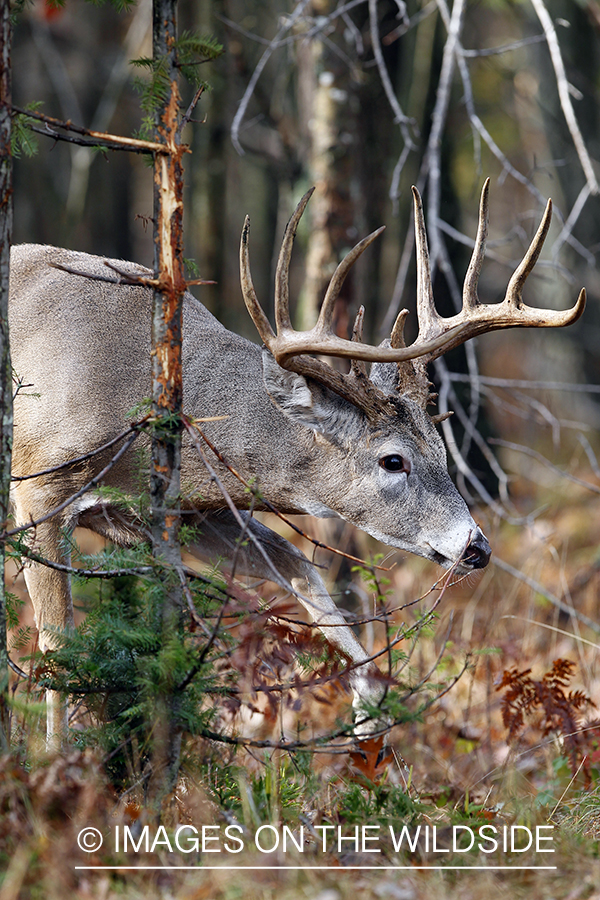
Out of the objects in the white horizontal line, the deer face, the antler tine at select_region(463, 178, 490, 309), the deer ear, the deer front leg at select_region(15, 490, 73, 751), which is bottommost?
the white horizontal line

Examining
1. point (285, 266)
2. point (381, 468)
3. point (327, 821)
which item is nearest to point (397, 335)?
point (381, 468)

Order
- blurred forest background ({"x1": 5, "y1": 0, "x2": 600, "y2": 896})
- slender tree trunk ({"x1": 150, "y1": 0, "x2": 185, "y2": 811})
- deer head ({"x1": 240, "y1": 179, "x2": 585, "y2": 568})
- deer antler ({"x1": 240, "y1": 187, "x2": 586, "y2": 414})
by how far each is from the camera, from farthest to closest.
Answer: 1. blurred forest background ({"x1": 5, "y1": 0, "x2": 600, "y2": 896})
2. deer head ({"x1": 240, "y1": 179, "x2": 585, "y2": 568})
3. deer antler ({"x1": 240, "y1": 187, "x2": 586, "y2": 414})
4. slender tree trunk ({"x1": 150, "y1": 0, "x2": 185, "y2": 811})

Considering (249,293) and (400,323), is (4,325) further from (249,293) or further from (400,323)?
(400,323)

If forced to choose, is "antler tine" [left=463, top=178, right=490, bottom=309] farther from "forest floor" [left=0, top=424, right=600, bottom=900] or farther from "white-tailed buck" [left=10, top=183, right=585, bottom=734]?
"forest floor" [left=0, top=424, right=600, bottom=900]

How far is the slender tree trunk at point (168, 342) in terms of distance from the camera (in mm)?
3326

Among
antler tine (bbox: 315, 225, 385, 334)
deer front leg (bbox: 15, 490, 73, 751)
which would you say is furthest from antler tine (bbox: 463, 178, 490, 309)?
deer front leg (bbox: 15, 490, 73, 751)

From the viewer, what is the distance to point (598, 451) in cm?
1268

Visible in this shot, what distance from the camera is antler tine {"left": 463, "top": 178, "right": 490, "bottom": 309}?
4.13 meters

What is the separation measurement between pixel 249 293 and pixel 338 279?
404mm

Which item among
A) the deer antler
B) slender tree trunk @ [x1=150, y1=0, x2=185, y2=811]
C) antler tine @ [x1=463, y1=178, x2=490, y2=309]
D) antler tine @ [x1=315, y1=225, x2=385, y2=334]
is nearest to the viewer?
slender tree trunk @ [x1=150, y1=0, x2=185, y2=811]

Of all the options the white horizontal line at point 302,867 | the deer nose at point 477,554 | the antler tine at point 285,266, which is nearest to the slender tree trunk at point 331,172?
the antler tine at point 285,266

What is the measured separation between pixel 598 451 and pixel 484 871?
10.5m

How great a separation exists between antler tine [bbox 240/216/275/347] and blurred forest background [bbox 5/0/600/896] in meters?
0.40

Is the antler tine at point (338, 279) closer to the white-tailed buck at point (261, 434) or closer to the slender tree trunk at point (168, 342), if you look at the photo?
the white-tailed buck at point (261, 434)
